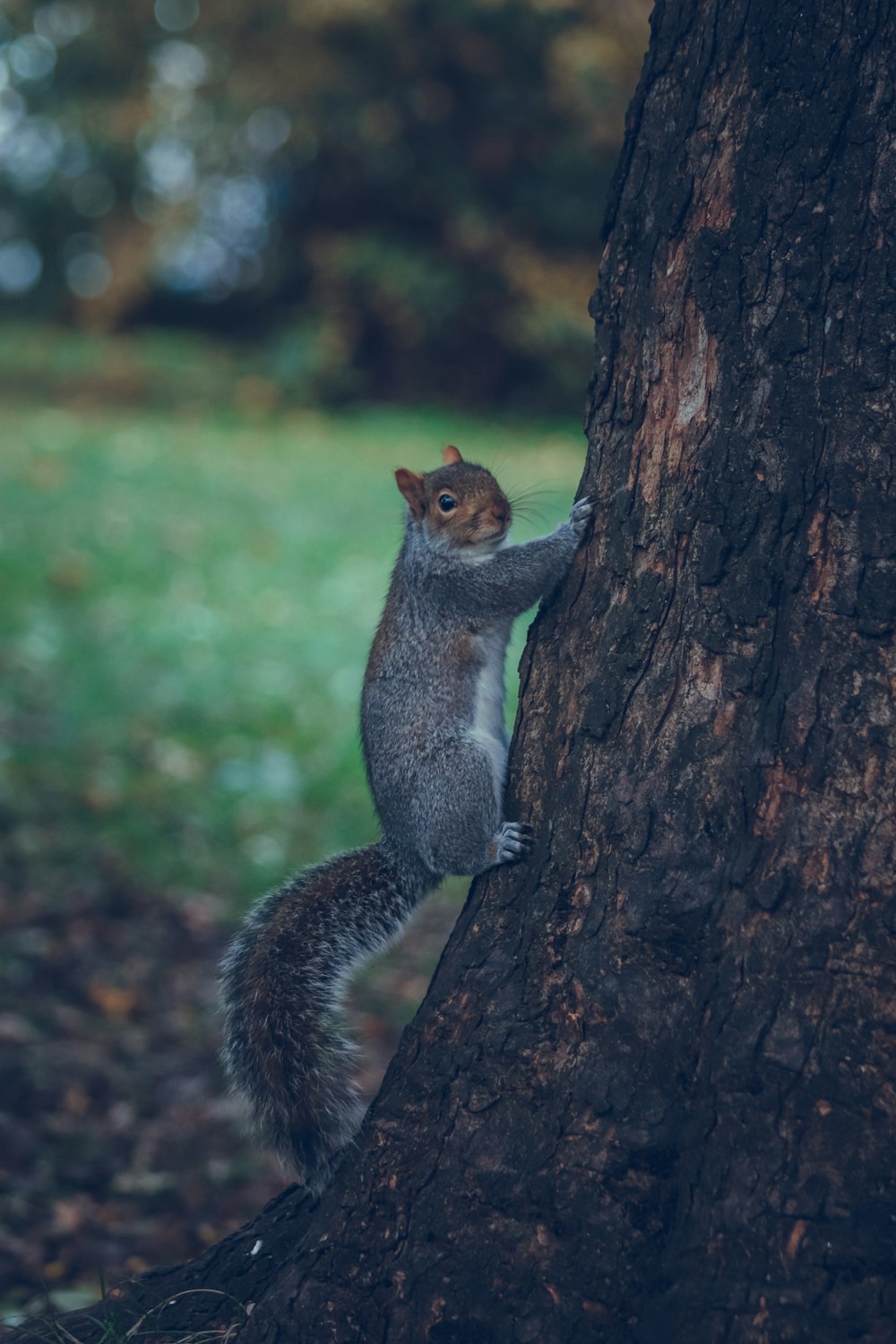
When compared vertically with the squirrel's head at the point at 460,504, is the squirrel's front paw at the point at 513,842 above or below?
below

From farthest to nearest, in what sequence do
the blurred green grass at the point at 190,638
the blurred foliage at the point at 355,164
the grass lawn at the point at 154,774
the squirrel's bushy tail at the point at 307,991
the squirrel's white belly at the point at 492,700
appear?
1. the blurred foliage at the point at 355,164
2. the blurred green grass at the point at 190,638
3. the grass lawn at the point at 154,774
4. the squirrel's white belly at the point at 492,700
5. the squirrel's bushy tail at the point at 307,991

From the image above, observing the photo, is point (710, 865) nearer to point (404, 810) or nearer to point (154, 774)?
point (404, 810)

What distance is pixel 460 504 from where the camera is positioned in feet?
8.72

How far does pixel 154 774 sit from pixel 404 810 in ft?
7.84

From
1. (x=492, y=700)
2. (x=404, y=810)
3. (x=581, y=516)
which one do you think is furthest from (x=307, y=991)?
(x=581, y=516)

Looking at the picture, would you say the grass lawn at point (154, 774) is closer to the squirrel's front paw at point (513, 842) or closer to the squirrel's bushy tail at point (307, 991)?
the squirrel's bushy tail at point (307, 991)

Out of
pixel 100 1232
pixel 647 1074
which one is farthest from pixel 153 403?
pixel 647 1074

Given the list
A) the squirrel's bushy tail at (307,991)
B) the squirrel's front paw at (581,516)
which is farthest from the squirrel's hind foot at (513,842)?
the squirrel's front paw at (581,516)

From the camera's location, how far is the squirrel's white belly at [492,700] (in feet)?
7.88

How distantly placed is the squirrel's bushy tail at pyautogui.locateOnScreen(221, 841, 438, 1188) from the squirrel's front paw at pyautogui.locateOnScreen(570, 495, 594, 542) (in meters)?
0.70

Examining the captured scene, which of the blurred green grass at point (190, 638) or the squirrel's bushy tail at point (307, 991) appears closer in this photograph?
the squirrel's bushy tail at point (307, 991)

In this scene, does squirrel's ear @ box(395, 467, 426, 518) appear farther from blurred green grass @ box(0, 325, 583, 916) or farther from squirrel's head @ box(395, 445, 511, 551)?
blurred green grass @ box(0, 325, 583, 916)

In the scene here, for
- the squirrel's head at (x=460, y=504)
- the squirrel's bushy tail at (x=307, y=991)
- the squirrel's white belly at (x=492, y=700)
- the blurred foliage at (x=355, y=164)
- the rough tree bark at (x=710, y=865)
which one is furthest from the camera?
the blurred foliage at (x=355, y=164)

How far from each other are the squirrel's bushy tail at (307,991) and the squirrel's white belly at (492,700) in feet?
0.84
